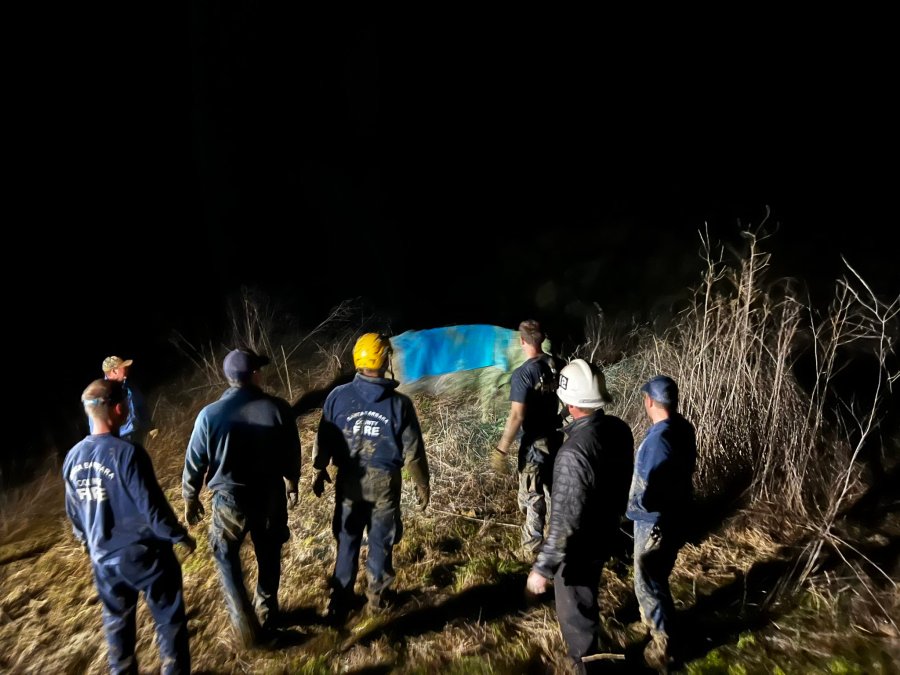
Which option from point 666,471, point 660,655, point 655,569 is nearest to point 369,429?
point 666,471

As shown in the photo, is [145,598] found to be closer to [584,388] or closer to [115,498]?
[115,498]

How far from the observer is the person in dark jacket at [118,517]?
2.52m

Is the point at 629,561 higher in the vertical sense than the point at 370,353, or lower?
lower

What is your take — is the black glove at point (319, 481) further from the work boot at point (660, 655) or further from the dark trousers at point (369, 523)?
the work boot at point (660, 655)

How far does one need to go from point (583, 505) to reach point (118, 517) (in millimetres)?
2207

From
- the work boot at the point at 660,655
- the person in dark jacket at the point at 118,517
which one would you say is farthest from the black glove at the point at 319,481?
the work boot at the point at 660,655

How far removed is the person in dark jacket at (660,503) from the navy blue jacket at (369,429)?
1.29 meters

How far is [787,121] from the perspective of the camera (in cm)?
1480

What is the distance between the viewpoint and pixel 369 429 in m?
3.15

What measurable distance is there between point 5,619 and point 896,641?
5.83m

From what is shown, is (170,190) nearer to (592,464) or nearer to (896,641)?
(592,464)

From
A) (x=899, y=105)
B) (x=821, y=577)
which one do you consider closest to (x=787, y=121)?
(x=899, y=105)

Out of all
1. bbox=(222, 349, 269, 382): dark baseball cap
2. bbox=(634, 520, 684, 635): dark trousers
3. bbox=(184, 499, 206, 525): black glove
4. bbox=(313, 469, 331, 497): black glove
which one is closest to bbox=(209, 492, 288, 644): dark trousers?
bbox=(184, 499, 206, 525): black glove

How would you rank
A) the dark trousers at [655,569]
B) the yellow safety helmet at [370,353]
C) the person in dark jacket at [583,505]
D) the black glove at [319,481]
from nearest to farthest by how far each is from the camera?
the person in dark jacket at [583,505], the dark trousers at [655,569], the yellow safety helmet at [370,353], the black glove at [319,481]
